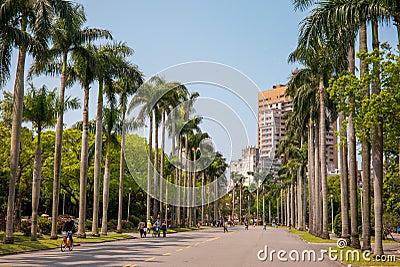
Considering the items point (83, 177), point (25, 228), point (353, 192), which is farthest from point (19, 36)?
point (353, 192)

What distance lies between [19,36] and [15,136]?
4983 mm

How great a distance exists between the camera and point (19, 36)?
25.7m

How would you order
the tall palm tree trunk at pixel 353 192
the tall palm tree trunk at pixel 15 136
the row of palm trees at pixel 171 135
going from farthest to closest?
1. the row of palm trees at pixel 171 135
2. the tall palm tree trunk at pixel 353 192
3. the tall palm tree trunk at pixel 15 136

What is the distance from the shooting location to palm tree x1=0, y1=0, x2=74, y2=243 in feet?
83.9

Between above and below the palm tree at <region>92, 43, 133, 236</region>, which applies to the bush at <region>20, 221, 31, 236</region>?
below

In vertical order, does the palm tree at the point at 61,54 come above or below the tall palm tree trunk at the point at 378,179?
above

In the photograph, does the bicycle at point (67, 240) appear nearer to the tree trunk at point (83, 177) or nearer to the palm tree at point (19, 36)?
the palm tree at point (19, 36)

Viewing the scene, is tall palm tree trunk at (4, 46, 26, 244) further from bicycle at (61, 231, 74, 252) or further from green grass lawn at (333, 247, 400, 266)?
green grass lawn at (333, 247, 400, 266)

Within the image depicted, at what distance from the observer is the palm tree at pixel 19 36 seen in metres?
25.6

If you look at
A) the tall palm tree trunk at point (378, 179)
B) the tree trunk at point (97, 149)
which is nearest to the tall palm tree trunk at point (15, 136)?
the tree trunk at point (97, 149)

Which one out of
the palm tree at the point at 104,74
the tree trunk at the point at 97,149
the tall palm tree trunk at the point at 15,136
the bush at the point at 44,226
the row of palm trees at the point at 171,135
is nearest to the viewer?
the tall palm tree trunk at the point at 15,136

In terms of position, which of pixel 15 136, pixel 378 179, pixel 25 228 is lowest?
pixel 25 228

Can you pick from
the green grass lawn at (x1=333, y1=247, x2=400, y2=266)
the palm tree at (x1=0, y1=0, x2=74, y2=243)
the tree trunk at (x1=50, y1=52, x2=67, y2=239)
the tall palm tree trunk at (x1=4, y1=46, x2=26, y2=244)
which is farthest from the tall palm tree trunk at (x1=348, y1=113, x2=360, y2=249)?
the tree trunk at (x1=50, y1=52, x2=67, y2=239)

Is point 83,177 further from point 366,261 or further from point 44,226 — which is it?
point 366,261
